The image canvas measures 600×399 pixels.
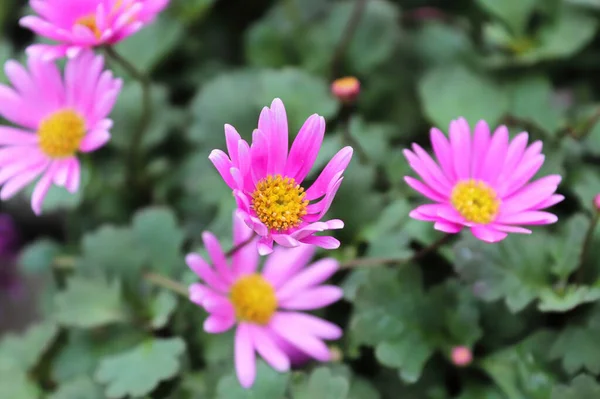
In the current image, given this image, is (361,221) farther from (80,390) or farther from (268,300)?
(80,390)

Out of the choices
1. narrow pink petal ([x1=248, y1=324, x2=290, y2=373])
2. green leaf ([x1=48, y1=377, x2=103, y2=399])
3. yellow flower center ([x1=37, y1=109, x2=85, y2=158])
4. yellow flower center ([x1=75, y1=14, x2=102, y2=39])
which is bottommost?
green leaf ([x1=48, y1=377, x2=103, y2=399])

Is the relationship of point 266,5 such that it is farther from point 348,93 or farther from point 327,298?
point 327,298

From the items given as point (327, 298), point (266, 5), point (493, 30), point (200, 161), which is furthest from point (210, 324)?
point (266, 5)

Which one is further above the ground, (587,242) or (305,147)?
(305,147)

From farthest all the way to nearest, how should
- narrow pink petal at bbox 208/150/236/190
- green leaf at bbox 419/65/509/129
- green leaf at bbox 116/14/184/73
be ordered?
green leaf at bbox 116/14/184/73, green leaf at bbox 419/65/509/129, narrow pink petal at bbox 208/150/236/190

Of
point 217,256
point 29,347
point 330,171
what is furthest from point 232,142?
point 29,347

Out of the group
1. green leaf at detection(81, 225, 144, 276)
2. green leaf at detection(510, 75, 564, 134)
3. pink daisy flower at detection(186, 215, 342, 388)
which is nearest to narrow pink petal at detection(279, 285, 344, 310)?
pink daisy flower at detection(186, 215, 342, 388)

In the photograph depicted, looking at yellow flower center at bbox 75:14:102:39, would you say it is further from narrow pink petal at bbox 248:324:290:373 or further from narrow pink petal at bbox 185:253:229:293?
narrow pink petal at bbox 248:324:290:373
